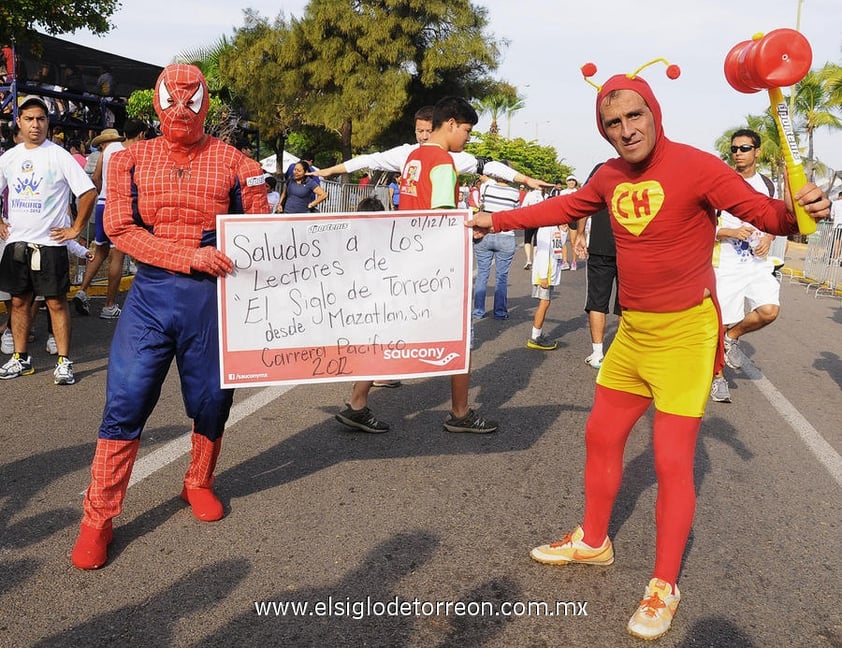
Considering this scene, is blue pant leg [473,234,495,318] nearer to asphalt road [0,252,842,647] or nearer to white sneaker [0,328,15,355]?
asphalt road [0,252,842,647]

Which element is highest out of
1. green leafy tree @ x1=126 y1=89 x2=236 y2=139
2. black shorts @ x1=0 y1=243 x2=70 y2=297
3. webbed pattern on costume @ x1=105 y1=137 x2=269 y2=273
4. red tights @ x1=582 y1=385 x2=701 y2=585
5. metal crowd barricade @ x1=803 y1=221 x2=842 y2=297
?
green leafy tree @ x1=126 y1=89 x2=236 y2=139

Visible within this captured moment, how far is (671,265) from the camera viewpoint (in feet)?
10.0

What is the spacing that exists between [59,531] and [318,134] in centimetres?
4407

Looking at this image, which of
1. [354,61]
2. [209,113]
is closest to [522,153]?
[354,61]

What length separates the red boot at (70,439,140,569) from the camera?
10.6 ft

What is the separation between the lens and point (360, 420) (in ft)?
16.7

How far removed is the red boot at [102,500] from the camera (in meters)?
3.23

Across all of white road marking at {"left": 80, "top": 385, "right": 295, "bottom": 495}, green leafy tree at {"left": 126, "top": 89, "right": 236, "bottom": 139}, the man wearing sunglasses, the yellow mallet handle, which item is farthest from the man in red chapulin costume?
green leafy tree at {"left": 126, "top": 89, "right": 236, "bottom": 139}

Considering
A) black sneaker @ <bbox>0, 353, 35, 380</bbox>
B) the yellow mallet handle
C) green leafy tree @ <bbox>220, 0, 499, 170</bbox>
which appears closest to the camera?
the yellow mallet handle

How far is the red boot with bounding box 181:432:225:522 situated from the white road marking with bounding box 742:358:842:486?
139 inches

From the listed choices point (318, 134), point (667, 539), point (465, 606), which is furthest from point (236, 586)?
point (318, 134)

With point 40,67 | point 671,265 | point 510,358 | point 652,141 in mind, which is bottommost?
point 510,358

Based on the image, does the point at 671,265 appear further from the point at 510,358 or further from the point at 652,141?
the point at 510,358

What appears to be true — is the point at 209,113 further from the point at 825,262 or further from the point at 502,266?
the point at 502,266
